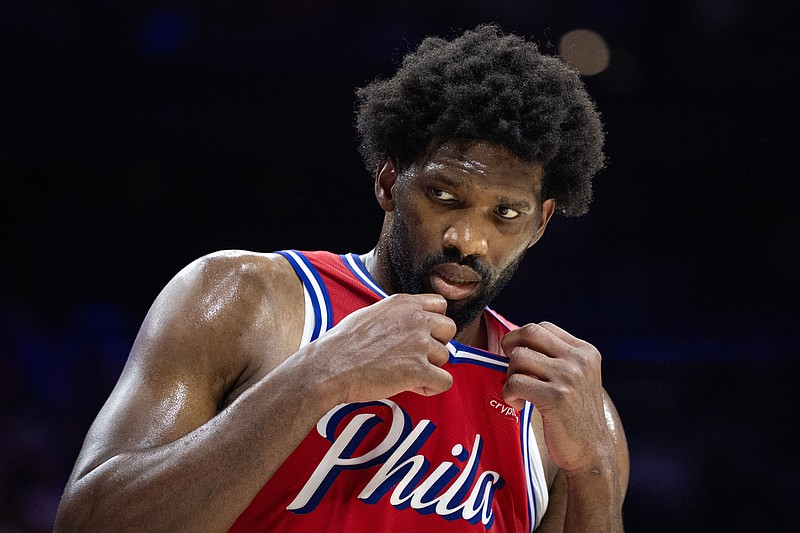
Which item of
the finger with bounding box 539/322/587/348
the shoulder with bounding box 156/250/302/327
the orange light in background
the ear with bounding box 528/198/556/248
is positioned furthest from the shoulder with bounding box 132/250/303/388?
the orange light in background

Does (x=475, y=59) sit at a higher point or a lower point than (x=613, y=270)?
lower

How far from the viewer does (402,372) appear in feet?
5.30

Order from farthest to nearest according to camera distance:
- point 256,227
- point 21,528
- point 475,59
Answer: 1. point 256,227
2. point 21,528
3. point 475,59

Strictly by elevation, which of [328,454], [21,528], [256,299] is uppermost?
[256,299]

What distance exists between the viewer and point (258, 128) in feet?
17.8

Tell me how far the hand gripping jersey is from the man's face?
0.12 metres

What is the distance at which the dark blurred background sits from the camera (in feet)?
15.8

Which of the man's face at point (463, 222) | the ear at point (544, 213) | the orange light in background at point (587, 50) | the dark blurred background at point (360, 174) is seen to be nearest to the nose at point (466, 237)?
the man's face at point (463, 222)

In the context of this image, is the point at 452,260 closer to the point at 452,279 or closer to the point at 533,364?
the point at 452,279

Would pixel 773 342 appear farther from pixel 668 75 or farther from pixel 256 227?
pixel 256 227

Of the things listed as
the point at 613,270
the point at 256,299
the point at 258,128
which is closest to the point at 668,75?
the point at 613,270

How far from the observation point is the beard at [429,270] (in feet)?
6.26

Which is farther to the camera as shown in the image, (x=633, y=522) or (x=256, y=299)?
(x=633, y=522)

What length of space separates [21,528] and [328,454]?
2.92m
